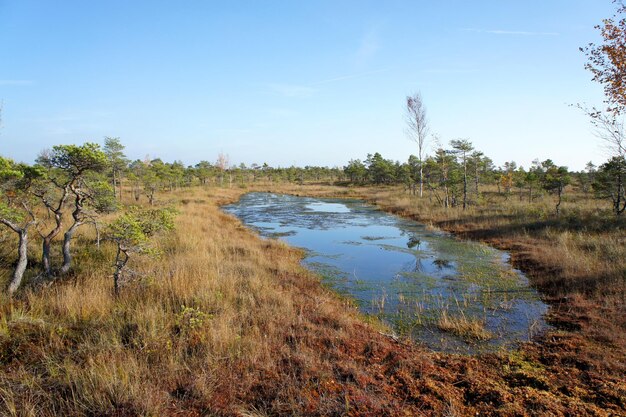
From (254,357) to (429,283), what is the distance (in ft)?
21.5

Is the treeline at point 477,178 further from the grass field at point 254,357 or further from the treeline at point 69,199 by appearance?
the treeline at point 69,199

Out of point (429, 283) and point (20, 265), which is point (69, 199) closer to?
point (20, 265)

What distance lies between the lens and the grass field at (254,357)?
3.39 m

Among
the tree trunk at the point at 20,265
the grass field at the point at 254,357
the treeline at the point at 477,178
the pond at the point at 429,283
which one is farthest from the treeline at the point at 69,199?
the treeline at the point at 477,178

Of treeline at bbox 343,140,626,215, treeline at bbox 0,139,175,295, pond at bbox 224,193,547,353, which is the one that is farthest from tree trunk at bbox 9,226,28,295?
treeline at bbox 343,140,626,215

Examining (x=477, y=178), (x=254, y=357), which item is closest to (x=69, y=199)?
(x=254, y=357)

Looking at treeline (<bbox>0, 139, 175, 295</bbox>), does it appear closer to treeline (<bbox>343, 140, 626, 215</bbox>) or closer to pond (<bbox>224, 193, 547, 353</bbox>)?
pond (<bbox>224, 193, 547, 353</bbox>)

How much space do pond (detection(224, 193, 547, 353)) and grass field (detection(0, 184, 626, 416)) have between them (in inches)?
22.6

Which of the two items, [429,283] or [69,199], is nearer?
[69,199]

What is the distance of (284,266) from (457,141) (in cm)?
1810

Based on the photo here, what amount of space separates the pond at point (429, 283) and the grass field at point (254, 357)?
575mm

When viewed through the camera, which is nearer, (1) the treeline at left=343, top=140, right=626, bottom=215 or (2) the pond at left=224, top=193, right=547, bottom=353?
(2) the pond at left=224, top=193, right=547, bottom=353

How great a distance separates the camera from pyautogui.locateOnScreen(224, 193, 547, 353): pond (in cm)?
612

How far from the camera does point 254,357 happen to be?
4.21 metres
